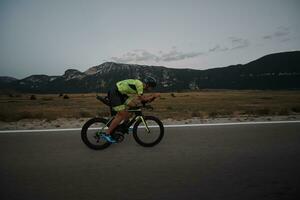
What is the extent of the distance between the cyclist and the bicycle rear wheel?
8.3 inches

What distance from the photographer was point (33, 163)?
4.80 meters

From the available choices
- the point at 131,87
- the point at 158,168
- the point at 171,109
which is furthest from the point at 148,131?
the point at 171,109

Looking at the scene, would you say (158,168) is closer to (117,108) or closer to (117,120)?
(117,120)

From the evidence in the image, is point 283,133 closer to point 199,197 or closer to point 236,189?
point 236,189

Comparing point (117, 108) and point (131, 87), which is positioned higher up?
point (131, 87)

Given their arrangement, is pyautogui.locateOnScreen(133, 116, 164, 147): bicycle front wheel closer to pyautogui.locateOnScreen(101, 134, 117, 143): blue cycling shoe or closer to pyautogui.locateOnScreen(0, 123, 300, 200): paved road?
pyautogui.locateOnScreen(0, 123, 300, 200): paved road

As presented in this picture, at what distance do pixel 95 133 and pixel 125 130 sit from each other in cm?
67

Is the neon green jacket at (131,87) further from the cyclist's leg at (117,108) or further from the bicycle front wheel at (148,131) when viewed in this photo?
the bicycle front wheel at (148,131)

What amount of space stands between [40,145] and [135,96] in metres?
2.47

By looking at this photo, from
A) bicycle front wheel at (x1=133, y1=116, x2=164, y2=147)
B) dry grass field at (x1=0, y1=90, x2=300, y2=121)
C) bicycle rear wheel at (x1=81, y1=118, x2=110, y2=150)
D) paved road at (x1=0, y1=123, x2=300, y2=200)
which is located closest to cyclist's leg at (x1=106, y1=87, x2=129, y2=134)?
bicycle rear wheel at (x1=81, y1=118, x2=110, y2=150)

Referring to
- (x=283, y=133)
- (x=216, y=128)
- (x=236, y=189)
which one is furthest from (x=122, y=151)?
(x=283, y=133)

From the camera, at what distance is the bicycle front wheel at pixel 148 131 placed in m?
5.96

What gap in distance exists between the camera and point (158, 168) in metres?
4.45

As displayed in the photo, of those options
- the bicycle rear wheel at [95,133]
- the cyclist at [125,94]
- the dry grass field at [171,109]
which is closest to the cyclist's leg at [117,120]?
the cyclist at [125,94]
